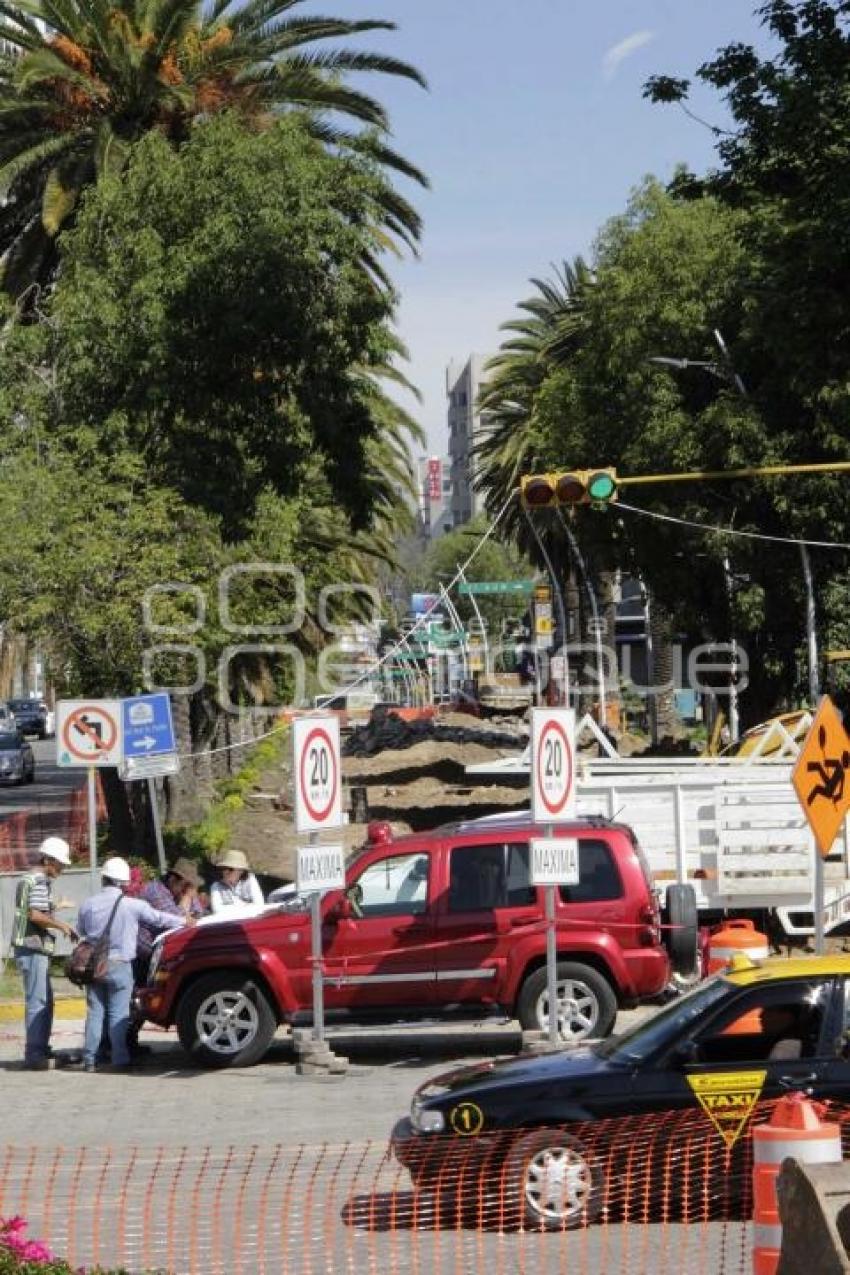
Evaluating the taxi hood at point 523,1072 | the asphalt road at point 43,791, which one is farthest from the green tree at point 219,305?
the taxi hood at point 523,1072

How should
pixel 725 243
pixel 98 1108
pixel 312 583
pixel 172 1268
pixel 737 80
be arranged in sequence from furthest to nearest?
pixel 312 583 → pixel 725 243 → pixel 737 80 → pixel 98 1108 → pixel 172 1268

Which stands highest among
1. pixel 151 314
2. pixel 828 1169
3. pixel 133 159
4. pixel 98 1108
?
pixel 133 159

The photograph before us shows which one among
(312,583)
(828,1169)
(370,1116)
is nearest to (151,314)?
(312,583)

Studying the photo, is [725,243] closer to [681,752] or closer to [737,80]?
[681,752]

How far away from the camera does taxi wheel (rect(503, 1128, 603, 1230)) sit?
10055 mm

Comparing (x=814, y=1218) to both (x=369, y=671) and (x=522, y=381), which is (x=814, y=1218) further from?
(x=522, y=381)

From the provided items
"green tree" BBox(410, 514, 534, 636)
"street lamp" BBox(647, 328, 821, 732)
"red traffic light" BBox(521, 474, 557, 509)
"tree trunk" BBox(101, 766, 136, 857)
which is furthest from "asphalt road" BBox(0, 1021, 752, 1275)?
"green tree" BBox(410, 514, 534, 636)

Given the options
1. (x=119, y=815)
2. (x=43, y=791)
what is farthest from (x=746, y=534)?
(x=43, y=791)

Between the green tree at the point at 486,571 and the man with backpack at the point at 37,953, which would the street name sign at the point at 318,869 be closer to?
the man with backpack at the point at 37,953

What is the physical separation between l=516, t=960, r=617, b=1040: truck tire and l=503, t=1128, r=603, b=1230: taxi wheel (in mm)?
5648

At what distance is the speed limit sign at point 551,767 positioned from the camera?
588 inches

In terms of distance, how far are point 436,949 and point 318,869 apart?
121cm

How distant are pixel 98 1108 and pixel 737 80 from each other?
16393 mm

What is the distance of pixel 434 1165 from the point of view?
10.4 meters
